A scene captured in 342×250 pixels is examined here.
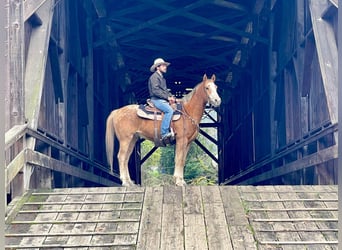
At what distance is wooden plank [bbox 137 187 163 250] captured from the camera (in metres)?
4.87

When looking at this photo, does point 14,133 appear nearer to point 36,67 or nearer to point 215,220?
point 36,67

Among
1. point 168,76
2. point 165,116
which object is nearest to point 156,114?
point 165,116

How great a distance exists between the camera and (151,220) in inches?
213

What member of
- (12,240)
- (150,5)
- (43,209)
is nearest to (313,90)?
(43,209)

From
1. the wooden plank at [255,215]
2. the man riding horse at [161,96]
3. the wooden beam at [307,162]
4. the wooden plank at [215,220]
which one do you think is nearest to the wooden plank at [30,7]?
the man riding horse at [161,96]

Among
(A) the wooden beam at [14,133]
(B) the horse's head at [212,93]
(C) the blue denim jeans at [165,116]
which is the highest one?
(B) the horse's head at [212,93]

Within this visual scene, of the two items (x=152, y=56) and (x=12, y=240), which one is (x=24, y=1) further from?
(x=152, y=56)

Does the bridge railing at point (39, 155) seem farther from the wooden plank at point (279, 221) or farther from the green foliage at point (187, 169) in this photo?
the green foliage at point (187, 169)

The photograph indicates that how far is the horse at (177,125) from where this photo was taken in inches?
349

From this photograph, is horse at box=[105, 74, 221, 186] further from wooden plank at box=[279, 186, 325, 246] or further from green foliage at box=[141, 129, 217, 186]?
green foliage at box=[141, 129, 217, 186]

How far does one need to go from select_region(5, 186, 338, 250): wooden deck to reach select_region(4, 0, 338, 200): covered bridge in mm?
744

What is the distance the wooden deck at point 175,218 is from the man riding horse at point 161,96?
7.54 ft

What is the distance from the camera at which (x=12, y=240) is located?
4957 mm

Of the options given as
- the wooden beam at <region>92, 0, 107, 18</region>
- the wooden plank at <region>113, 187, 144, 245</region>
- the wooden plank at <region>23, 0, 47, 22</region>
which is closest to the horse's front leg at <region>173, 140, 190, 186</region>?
the wooden plank at <region>113, 187, 144, 245</region>
